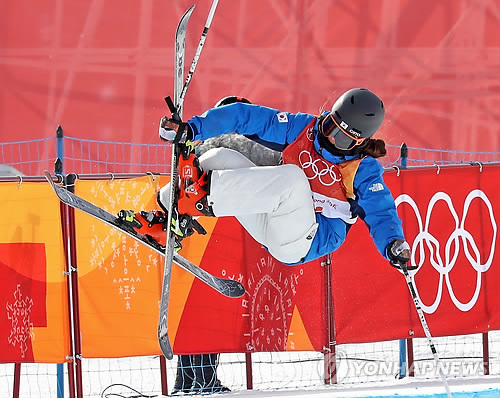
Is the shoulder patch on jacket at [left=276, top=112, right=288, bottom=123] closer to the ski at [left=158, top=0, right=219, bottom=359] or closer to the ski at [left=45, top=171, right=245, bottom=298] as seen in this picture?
the ski at [left=158, top=0, right=219, bottom=359]

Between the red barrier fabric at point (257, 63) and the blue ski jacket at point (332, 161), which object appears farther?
the red barrier fabric at point (257, 63)

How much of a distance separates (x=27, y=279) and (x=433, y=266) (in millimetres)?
2787

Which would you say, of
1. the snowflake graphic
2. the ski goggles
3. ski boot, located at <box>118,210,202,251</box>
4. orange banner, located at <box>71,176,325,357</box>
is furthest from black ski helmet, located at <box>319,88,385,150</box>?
the snowflake graphic

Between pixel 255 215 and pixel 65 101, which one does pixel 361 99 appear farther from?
pixel 65 101

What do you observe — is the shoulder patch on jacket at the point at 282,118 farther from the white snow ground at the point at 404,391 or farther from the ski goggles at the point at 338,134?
the white snow ground at the point at 404,391

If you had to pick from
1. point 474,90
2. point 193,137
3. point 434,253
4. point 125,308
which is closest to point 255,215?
point 193,137

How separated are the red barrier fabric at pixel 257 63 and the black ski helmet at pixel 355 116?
23.5ft

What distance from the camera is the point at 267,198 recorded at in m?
4.11

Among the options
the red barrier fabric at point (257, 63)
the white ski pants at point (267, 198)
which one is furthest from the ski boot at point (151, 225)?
the red barrier fabric at point (257, 63)

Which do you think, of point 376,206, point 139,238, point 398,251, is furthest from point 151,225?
point 398,251

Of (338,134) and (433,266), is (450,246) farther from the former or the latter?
(338,134)

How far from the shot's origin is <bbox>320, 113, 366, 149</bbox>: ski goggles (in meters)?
4.19

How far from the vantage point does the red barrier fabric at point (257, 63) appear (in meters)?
11.4

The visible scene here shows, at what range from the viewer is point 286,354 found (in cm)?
616
